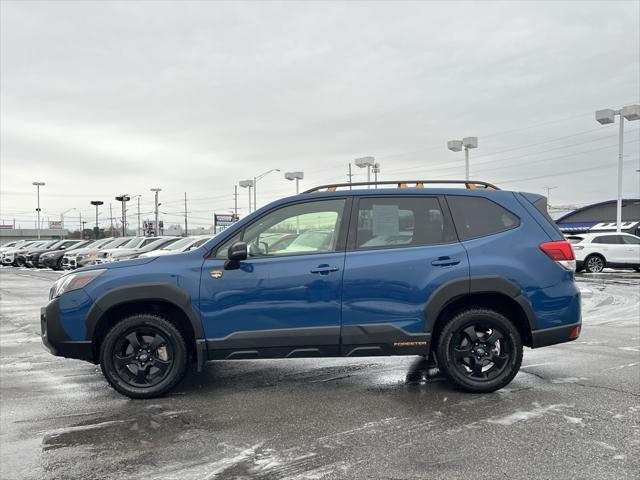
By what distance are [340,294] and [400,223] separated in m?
0.89

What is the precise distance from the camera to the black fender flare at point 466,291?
4582 mm

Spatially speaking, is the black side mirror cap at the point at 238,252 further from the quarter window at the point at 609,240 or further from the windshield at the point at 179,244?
A: the quarter window at the point at 609,240

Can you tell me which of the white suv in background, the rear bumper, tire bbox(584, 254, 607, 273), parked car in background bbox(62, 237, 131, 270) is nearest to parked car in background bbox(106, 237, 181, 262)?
parked car in background bbox(62, 237, 131, 270)

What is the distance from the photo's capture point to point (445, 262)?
183 inches

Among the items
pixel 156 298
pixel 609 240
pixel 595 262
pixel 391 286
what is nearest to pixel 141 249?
pixel 156 298

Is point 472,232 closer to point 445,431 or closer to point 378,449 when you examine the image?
point 445,431

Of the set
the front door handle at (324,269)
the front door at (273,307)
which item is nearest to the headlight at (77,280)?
the front door at (273,307)

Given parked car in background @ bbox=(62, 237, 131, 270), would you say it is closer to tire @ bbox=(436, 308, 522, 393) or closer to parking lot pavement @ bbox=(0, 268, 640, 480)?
parking lot pavement @ bbox=(0, 268, 640, 480)

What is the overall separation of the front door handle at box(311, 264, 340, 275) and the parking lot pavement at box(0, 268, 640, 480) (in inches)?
45.2

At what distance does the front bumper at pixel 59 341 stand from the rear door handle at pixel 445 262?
3.16 meters

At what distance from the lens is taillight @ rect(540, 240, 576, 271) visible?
4.73 m

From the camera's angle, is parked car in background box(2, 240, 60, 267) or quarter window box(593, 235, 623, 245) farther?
parked car in background box(2, 240, 60, 267)

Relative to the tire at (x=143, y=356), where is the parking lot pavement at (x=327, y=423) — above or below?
below

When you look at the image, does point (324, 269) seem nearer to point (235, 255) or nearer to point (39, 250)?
point (235, 255)
